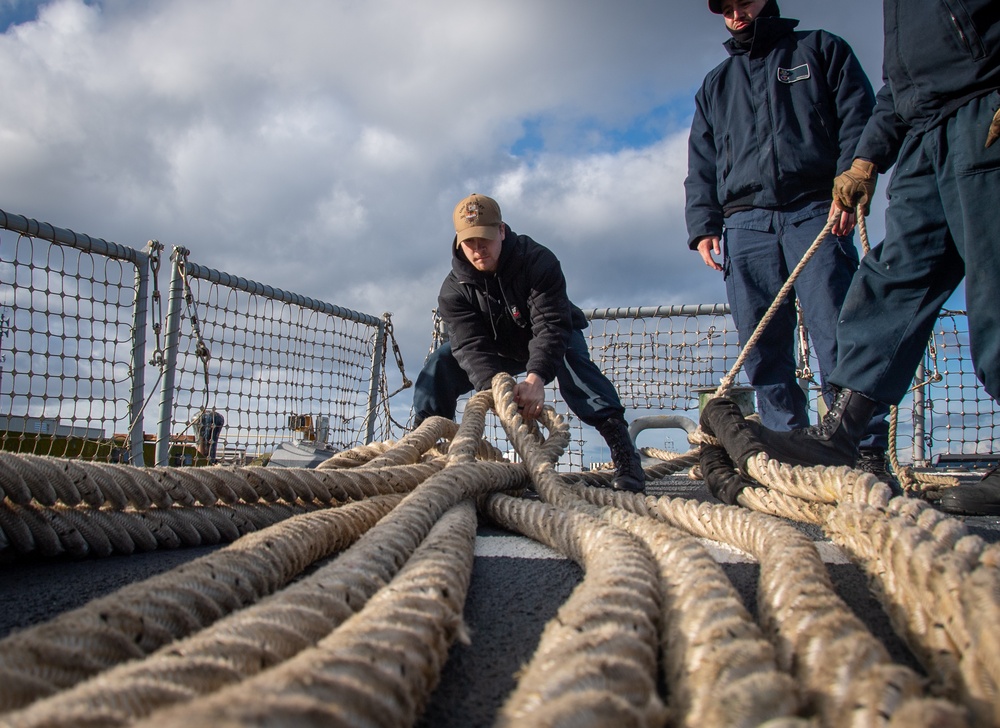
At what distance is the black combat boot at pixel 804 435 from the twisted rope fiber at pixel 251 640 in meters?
1.15

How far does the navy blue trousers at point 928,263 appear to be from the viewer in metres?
1.89

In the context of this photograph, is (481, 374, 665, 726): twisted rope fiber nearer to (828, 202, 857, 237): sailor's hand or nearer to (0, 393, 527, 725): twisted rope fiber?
(0, 393, 527, 725): twisted rope fiber

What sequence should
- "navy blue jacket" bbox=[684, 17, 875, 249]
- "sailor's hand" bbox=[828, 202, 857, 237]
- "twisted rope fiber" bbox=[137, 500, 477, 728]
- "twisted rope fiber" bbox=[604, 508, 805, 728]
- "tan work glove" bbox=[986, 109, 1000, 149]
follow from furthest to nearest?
"navy blue jacket" bbox=[684, 17, 875, 249] → "sailor's hand" bbox=[828, 202, 857, 237] → "tan work glove" bbox=[986, 109, 1000, 149] → "twisted rope fiber" bbox=[604, 508, 805, 728] → "twisted rope fiber" bbox=[137, 500, 477, 728]

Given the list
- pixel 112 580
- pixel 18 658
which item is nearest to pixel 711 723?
pixel 18 658

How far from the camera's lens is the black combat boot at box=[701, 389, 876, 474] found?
1.93 metres

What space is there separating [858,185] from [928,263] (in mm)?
420

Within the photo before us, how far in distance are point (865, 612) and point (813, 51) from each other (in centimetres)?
280

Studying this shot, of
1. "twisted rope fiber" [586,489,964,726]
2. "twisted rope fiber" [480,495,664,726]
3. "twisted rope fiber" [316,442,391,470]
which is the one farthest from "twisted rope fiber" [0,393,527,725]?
"twisted rope fiber" [316,442,391,470]

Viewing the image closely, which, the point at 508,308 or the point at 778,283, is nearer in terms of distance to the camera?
the point at 778,283

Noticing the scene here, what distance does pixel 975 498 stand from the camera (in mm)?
1929

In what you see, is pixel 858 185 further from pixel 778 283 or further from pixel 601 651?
pixel 601 651

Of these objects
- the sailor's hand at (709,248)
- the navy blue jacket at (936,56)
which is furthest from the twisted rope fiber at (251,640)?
the sailor's hand at (709,248)

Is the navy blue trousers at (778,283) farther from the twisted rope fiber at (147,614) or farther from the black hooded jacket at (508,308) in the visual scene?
the twisted rope fiber at (147,614)

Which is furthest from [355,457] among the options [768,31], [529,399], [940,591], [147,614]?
A: [768,31]
